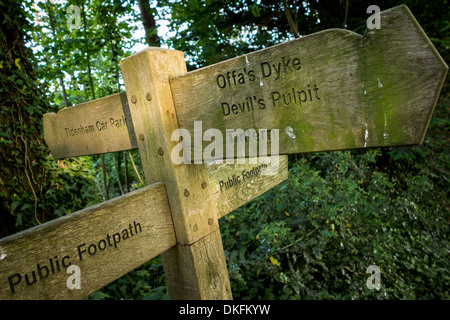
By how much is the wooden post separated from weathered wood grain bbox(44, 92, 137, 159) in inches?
4.5

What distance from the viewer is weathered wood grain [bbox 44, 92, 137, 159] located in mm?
1347

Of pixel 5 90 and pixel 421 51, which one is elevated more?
pixel 5 90

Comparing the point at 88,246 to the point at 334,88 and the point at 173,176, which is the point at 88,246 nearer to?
the point at 173,176

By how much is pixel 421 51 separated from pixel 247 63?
1.53 ft

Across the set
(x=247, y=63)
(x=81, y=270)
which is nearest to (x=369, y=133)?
(x=247, y=63)

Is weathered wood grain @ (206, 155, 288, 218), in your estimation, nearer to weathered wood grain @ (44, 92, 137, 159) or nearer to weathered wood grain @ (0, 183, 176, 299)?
weathered wood grain @ (0, 183, 176, 299)

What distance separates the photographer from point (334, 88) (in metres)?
0.82

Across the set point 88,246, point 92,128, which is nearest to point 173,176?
point 88,246

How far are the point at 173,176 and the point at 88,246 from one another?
38 cm

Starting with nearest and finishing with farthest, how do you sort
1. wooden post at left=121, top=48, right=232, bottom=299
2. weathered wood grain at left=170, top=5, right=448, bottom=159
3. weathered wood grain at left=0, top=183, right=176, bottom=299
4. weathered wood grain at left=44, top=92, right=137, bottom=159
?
weathered wood grain at left=170, top=5, right=448, bottom=159
weathered wood grain at left=0, top=183, right=176, bottom=299
wooden post at left=121, top=48, right=232, bottom=299
weathered wood grain at left=44, top=92, right=137, bottom=159

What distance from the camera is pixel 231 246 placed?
2777mm

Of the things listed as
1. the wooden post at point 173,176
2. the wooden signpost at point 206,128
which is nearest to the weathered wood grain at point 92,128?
the wooden signpost at point 206,128

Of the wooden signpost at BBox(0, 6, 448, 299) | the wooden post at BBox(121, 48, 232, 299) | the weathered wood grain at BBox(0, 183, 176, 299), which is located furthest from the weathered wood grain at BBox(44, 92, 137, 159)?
the weathered wood grain at BBox(0, 183, 176, 299)

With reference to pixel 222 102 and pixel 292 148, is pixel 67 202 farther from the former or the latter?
A: pixel 292 148
